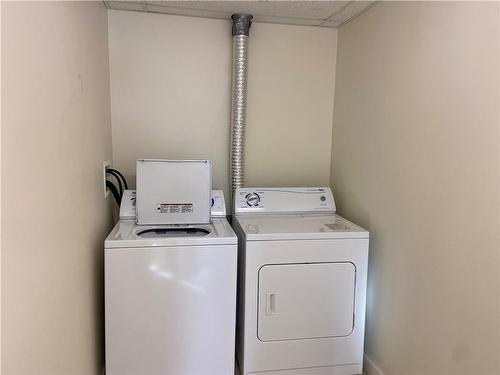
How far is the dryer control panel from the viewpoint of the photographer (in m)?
2.34

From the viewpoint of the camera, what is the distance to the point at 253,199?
7.71 feet

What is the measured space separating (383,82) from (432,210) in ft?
2.54

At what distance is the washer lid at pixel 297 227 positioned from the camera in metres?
1.91

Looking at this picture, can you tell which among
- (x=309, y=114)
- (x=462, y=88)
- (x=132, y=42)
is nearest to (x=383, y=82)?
(x=462, y=88)

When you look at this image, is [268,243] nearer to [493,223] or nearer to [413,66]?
[493,223]

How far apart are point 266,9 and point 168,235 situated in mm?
1509

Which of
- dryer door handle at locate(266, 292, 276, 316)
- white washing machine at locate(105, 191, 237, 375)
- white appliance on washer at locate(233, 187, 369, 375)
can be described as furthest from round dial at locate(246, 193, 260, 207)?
dryer door handle at locate(266, 292, 276, 316)

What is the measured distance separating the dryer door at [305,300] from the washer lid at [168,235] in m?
0.30

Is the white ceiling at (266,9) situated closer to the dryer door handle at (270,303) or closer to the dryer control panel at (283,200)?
the dryer control panel at (283,200)

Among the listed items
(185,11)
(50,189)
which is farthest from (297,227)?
(185,11)

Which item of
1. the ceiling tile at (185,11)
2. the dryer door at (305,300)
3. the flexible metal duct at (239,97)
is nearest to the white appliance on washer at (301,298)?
the dryer door at (305,300)

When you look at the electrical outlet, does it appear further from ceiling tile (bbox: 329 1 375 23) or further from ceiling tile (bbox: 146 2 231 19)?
ceiling tile (bbox: 329 1 375 23)

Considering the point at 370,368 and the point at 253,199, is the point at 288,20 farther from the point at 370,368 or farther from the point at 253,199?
the point at 370,368

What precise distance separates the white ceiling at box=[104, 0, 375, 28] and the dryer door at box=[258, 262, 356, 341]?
1.51 m
